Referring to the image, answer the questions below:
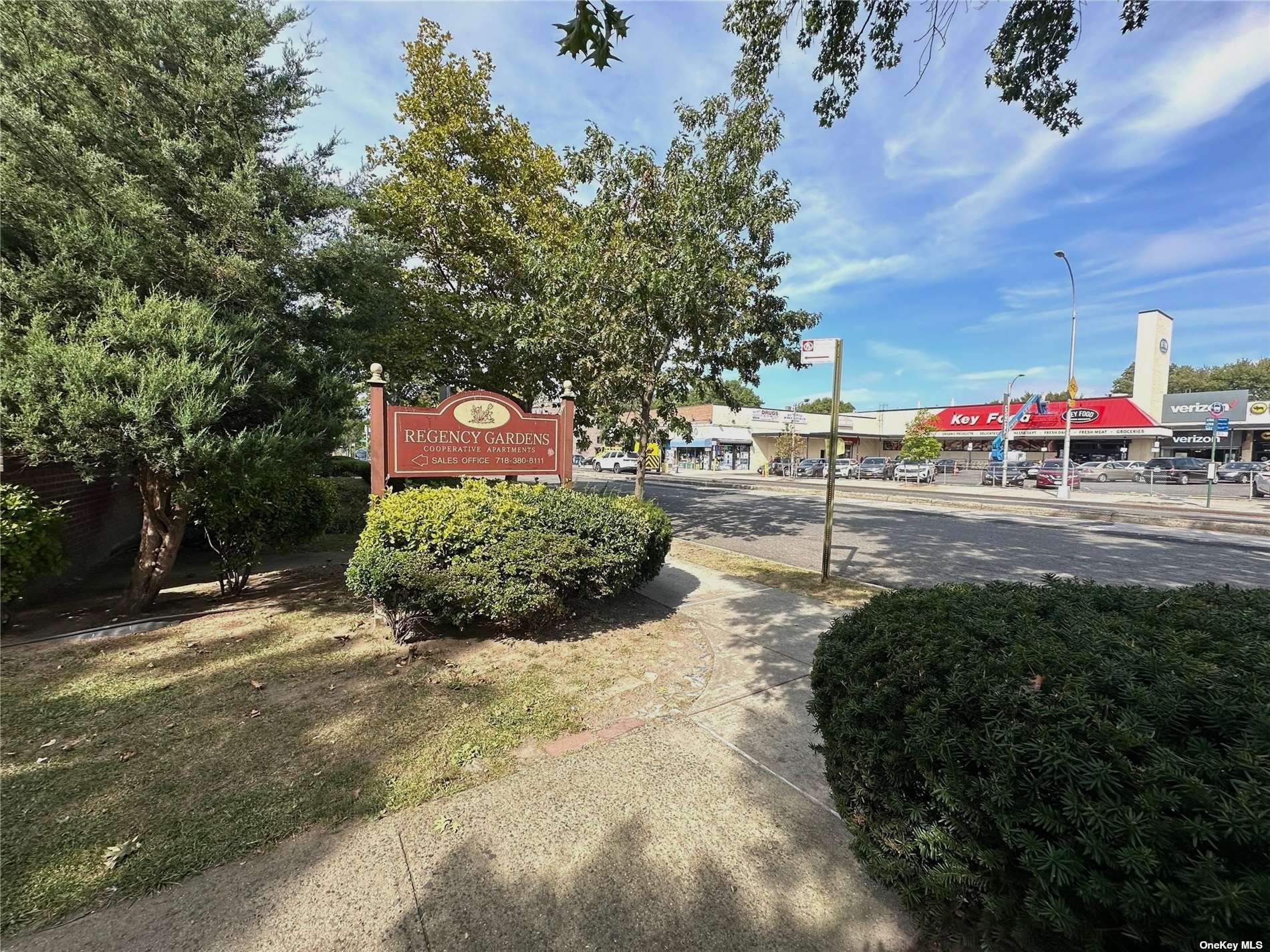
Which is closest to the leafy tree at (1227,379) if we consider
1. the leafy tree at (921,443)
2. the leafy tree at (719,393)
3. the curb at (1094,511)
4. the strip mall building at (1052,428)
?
the strip mall building at (1052,428)

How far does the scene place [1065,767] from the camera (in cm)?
129

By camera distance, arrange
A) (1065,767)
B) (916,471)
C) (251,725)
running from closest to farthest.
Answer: (1065,767) < (251,725) < (916,471)

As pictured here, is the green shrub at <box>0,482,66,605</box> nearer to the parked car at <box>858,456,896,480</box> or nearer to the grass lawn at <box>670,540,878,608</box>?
the grass lawn at <box>670,540,878,608</box>

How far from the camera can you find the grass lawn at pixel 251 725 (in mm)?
2111

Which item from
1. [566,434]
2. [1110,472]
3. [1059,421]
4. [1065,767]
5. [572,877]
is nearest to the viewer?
[1065,767]

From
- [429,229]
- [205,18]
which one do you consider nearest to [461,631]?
[205,18]

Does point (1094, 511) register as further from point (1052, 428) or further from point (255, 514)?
point (1052, 428)

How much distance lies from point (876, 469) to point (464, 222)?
3308cm

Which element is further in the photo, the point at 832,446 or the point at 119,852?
the point at 832,446

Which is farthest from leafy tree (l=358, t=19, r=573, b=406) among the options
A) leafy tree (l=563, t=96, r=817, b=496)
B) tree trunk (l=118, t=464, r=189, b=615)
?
tree trunk (l=118, t=464, r=189, b=615)

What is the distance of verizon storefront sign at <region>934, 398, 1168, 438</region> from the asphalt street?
26.2m

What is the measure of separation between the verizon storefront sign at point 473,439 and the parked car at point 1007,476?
29.6m

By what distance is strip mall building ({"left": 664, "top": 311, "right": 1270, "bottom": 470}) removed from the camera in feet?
118

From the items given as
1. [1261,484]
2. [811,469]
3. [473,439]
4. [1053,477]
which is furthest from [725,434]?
[473,439]
